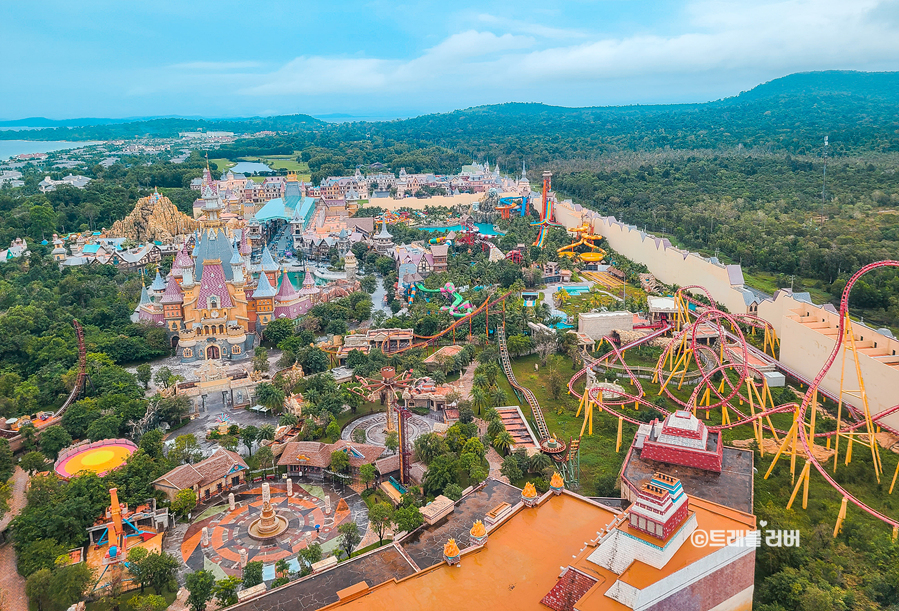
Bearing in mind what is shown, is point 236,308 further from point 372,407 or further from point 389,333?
point 372,407

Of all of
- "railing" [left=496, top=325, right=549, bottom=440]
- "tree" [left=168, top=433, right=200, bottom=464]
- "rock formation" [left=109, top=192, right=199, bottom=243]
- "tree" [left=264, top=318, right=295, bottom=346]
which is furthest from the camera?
"rock formation" [left=109, top=192, right=199, bottom=243]

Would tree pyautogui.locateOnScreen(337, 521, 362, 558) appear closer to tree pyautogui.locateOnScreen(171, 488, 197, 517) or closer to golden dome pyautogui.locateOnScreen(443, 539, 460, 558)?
golden dome pyautogui.locateOnScreen(443, 539, 460, 558)

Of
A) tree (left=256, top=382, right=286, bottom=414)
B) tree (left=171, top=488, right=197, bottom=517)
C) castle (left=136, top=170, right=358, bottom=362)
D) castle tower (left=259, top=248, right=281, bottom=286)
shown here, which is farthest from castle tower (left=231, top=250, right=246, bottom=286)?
tree (left=171, top=488, right=197, bottom=517)

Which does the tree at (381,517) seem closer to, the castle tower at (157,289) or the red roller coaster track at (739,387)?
the red roller coaster track at (739,387)

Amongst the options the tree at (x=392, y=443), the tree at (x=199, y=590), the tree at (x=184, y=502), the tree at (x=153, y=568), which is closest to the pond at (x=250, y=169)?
the tree at (x=392, y=443)

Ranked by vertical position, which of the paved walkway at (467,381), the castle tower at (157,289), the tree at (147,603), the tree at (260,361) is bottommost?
the paved walkway at (467,381)
